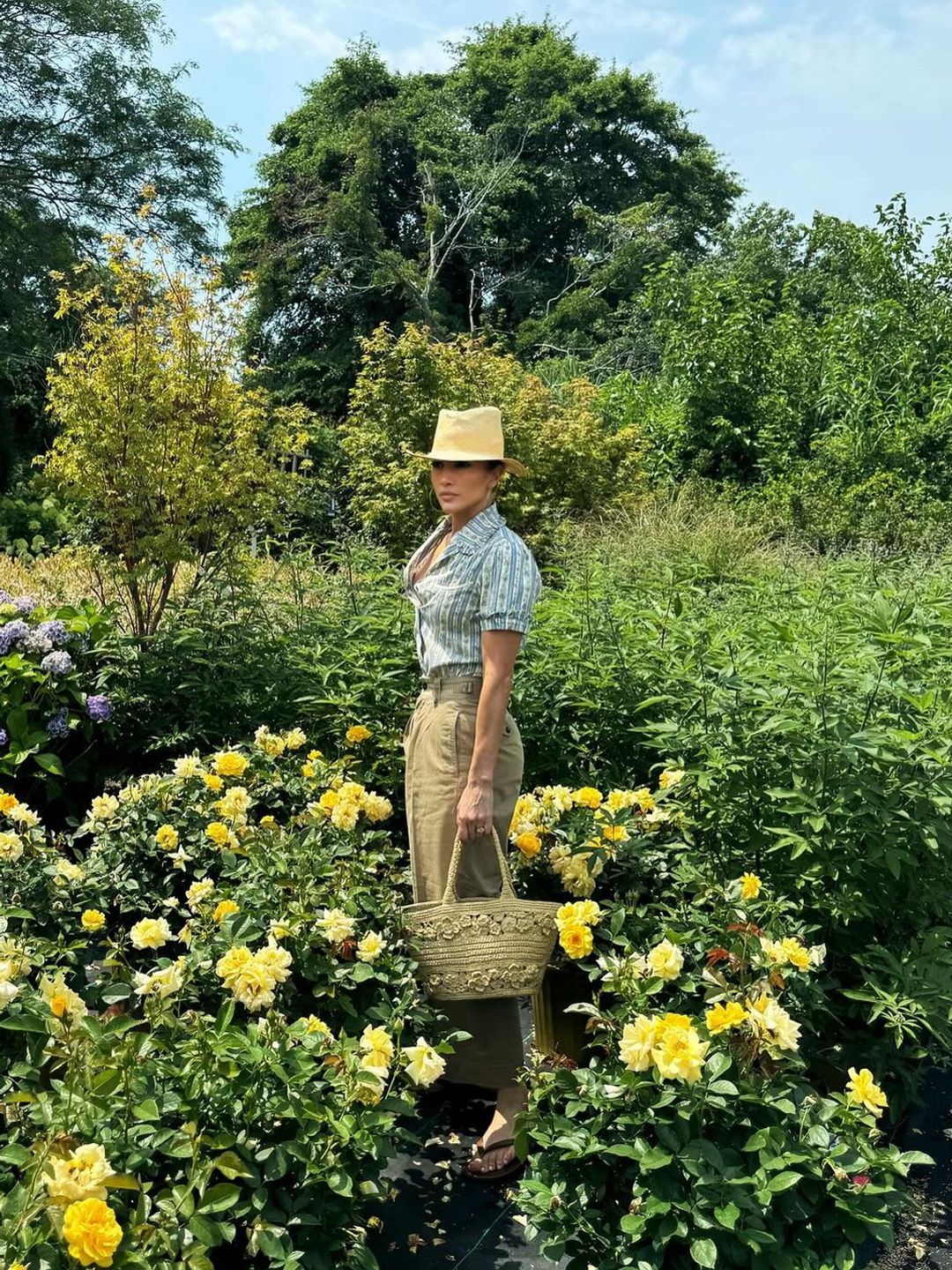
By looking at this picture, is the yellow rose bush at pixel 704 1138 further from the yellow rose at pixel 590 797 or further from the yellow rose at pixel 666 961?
the yellow rose at pixel 590 797

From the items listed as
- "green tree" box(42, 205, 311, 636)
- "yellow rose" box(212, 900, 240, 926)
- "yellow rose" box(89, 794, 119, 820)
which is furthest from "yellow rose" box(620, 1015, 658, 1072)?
"green tree" box(42, 205, 311, 636)

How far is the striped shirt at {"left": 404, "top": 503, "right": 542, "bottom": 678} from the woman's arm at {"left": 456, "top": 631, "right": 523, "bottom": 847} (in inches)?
1.8

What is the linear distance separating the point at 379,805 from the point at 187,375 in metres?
3.60

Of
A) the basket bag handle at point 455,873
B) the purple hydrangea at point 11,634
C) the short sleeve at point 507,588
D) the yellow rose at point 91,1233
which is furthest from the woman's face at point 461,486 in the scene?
the purple hydrangea at point 11,634

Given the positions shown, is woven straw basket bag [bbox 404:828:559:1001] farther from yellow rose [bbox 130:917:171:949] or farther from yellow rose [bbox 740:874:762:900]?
yellow rose [bbox 130:917:171:949]

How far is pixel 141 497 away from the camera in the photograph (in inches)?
214

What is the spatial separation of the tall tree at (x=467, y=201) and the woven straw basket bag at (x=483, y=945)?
20.9m

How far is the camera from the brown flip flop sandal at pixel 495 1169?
2.43 m

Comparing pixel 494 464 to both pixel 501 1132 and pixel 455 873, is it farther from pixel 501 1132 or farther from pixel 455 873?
pixel 501 1132

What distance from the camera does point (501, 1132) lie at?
248 cm

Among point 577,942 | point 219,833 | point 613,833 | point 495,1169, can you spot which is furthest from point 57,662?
point 577,942

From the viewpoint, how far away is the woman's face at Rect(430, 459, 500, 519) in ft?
8.39

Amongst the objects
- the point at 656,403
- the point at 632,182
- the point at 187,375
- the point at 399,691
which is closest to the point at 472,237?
the point at 632,182

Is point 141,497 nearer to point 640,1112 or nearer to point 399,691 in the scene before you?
point 399,691
